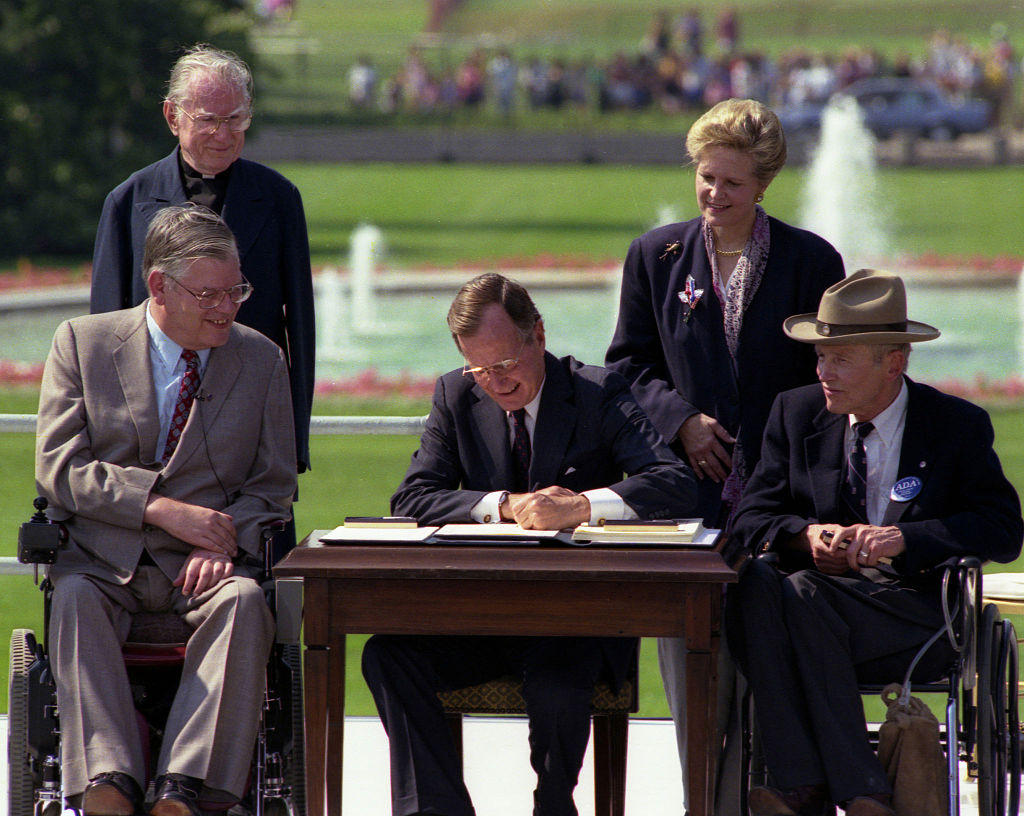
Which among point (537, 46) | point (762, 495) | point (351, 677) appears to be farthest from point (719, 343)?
point (537, 46)

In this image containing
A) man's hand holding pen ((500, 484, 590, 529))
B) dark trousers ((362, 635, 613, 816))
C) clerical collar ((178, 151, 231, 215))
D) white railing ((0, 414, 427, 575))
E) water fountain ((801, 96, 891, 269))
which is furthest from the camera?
water fountain ((801, 96, 891, 269))

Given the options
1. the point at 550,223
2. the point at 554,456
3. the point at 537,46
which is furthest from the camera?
the point at 537,46

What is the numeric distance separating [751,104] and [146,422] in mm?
1573

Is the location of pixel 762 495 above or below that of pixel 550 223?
below

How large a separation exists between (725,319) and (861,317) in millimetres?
410

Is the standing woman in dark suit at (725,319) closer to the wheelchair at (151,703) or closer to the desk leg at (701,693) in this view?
the desk leg at (701,693)

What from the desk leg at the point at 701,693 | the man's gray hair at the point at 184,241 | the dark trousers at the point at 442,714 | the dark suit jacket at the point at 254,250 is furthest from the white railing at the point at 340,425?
the desk leg at the point at 701,693

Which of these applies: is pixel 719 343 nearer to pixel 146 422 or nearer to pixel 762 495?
pixel 762 495

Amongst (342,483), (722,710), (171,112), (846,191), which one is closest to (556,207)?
(846,191)

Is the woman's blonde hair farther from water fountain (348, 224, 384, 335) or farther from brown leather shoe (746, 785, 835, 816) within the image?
water fountain (348, 224, 384, 335)

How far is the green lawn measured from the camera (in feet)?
21.2

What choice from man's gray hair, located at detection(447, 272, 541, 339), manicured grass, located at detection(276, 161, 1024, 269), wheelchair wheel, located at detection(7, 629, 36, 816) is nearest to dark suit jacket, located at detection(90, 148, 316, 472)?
man's gray hair, located at detection(447, 272, 541, 339)

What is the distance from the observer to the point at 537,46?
39938 mm

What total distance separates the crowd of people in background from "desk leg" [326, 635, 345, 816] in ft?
102
